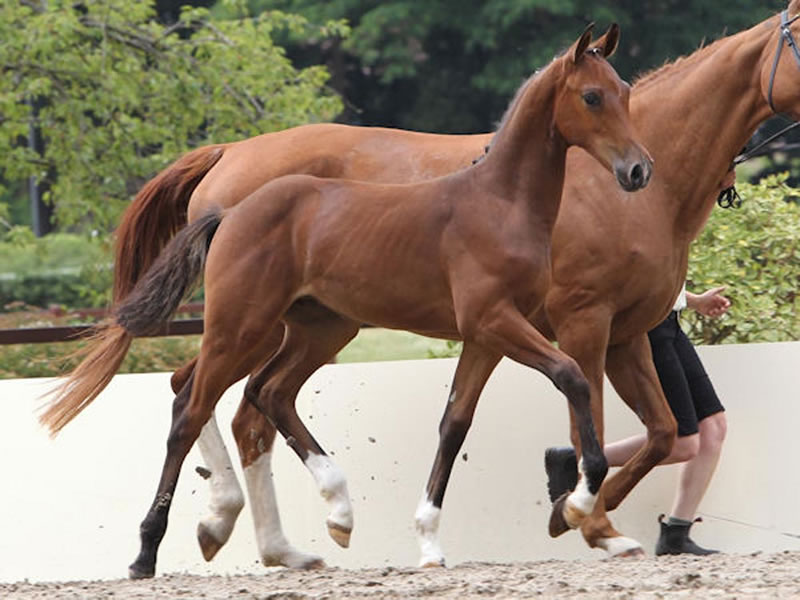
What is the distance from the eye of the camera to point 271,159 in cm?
667

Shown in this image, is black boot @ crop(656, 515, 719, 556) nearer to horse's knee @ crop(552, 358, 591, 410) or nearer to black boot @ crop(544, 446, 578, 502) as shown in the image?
black boot @ crop(544, 446, 578, 502)

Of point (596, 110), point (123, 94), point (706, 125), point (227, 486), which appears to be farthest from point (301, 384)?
point (123, 94)

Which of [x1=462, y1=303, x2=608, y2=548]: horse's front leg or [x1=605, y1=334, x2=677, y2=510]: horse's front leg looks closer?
[x1=462, y1=303, x2=608, y2=548]: horse's front leg

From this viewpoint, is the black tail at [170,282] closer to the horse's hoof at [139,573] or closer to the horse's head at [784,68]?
the horse's hoof at [139,573]

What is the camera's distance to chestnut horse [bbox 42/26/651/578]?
5203 mm

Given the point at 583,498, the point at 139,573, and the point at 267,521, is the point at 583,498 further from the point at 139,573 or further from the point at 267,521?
the point at 139,573

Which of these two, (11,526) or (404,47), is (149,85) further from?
(404,47)

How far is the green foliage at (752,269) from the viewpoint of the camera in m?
7.19

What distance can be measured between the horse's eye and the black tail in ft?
4.79

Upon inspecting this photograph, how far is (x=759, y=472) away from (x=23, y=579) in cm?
307

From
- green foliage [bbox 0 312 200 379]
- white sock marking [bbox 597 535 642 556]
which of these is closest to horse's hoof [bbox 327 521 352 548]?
white sock marking [bbox 597 535 642 556]

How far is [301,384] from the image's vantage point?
236 inches

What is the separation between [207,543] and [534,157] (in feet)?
6.41

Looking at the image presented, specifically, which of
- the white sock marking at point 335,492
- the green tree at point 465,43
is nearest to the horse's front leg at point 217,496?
the white sock marking at point 335,492
